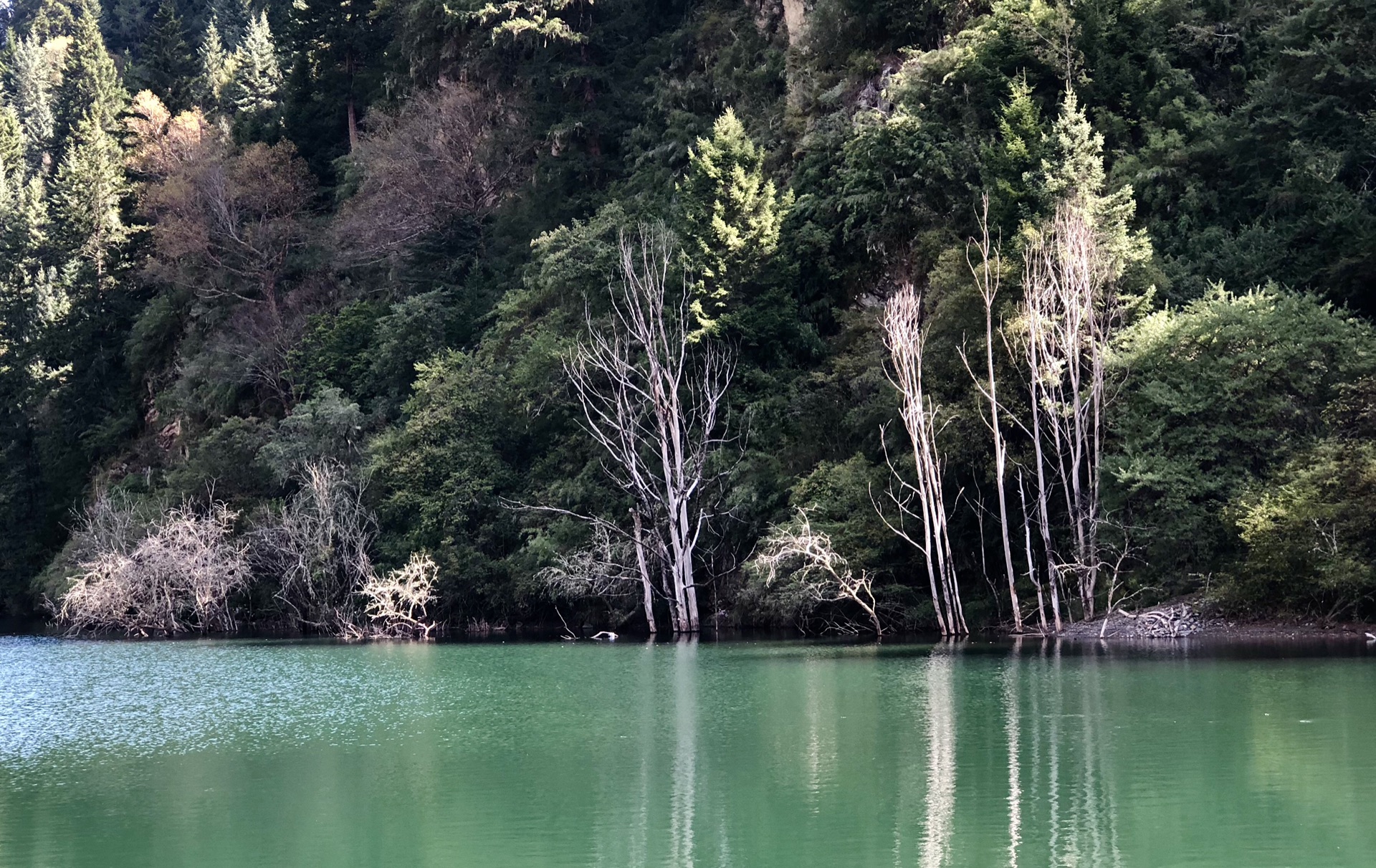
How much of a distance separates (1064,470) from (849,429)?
6.33m

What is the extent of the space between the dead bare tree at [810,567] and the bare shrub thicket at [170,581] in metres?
18.9

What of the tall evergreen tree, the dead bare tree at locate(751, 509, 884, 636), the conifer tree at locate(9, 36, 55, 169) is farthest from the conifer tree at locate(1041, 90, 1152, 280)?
the conifer tree at locate(9, 36, 55, 169)

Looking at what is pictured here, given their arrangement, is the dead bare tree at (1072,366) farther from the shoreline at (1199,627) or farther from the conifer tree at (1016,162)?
the conifer tree at (1016,162)

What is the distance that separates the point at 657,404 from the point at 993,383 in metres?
11.3

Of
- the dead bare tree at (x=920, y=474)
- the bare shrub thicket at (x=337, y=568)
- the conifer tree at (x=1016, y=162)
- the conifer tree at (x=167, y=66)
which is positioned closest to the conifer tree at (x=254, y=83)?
the conifer tree at (x=167, y=66)

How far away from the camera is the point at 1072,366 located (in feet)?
114

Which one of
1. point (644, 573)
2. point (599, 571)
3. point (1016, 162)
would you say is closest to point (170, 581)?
point (599, 571)

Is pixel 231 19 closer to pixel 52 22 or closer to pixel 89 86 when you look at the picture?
pixel 89 86

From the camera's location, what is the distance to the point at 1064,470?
3697 centimetres

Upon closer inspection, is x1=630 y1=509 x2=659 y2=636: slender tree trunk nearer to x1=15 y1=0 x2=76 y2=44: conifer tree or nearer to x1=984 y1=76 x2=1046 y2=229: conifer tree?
x1=984 y1=76 x2=1046 y2=229: conifer tree

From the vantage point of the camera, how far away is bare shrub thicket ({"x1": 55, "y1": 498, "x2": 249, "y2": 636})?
47812 mm

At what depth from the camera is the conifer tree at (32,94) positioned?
339 ft

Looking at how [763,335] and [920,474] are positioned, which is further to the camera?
[763,335]

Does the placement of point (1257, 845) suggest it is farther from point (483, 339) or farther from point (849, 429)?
point (483, 339)
